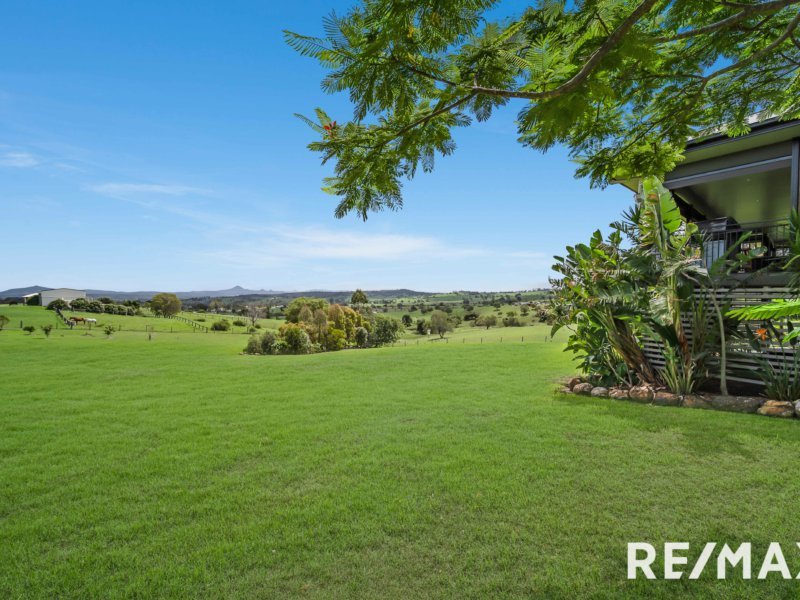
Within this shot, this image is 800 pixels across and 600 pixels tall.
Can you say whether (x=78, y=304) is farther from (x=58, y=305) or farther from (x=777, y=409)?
(x=777, y=409)

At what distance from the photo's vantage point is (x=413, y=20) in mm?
1962

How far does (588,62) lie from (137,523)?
4530mm

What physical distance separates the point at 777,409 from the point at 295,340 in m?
18.3

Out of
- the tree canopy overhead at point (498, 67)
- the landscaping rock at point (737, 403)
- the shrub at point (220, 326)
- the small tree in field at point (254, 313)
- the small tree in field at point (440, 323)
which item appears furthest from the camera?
the small tree in field at point (440, 323)

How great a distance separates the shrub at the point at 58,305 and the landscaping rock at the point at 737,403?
115 feet

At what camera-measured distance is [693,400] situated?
6441mm

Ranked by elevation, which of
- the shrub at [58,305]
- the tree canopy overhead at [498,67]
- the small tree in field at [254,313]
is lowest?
the small tree in field at [254,313]

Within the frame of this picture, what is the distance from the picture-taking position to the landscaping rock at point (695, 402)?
633 centimetres

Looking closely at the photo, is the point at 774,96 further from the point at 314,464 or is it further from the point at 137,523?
the point at 137,523

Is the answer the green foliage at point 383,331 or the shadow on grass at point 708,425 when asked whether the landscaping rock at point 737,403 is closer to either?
the shadow on grass at point 708,425

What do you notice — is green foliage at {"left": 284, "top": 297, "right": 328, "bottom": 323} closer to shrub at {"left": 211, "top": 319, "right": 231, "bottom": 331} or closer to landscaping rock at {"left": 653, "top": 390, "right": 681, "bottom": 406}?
shrub at {"left": 211, "top": 319, "right": 231, "bottom": 331}

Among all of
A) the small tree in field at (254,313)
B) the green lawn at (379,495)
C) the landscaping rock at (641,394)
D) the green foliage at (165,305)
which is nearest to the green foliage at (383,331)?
the small tree in field at (254,313)

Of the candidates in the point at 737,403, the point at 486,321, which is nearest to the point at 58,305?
the point at 737,403

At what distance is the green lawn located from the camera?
8.57 ft
